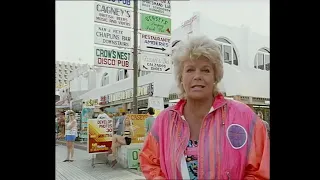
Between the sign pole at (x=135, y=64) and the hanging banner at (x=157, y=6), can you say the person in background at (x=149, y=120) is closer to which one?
the sign pole at (x=135, y=64)

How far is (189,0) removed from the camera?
144 centimetres

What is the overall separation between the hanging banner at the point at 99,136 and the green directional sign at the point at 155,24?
1.65ft

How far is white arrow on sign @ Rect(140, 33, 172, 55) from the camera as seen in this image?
151 centimetres

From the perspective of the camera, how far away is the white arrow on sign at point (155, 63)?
143cm

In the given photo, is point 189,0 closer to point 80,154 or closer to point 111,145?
point 111,145

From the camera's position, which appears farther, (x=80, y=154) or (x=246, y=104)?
(x=80, y=154)

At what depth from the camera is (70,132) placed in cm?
159

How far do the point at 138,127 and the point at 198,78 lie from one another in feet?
1.27

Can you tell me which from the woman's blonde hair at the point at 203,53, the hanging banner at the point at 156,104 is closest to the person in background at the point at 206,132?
the woman's blonde hair at the point at 203,53

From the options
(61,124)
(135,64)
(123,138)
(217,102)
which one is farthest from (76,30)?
(217,102)

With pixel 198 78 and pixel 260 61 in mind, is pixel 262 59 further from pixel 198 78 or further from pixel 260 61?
pixel 198 78

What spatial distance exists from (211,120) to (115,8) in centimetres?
64
